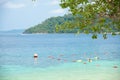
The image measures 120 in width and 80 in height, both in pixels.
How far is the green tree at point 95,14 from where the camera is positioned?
3557mm

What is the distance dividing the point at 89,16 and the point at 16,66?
463 inches

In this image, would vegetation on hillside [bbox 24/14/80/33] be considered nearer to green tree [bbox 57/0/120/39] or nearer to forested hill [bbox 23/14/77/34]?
forested hill [bbox 23/14/77/34]

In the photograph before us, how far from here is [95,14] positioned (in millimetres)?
3590

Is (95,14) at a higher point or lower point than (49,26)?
higher

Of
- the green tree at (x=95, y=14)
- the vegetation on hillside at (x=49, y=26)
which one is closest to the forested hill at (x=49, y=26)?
the vegetation on hillside at (x=49, y=26)

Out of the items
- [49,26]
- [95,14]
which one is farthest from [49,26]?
[95,14]

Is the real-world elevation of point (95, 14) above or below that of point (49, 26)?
above

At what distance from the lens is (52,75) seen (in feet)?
40.0

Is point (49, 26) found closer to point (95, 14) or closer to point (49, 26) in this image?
point (49, 26)

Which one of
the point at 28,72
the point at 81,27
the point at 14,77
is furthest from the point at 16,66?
the point at 81,27

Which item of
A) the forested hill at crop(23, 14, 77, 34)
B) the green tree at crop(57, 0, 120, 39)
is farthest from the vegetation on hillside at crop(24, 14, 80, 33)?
the green tree at crop(57, 0, 120, 39)

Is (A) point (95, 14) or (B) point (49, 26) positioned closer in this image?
(A) point (95, 14)

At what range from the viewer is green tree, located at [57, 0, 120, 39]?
3557 mm

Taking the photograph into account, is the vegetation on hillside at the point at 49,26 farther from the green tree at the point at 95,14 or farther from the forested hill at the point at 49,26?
the green tree at the point at 95,14
